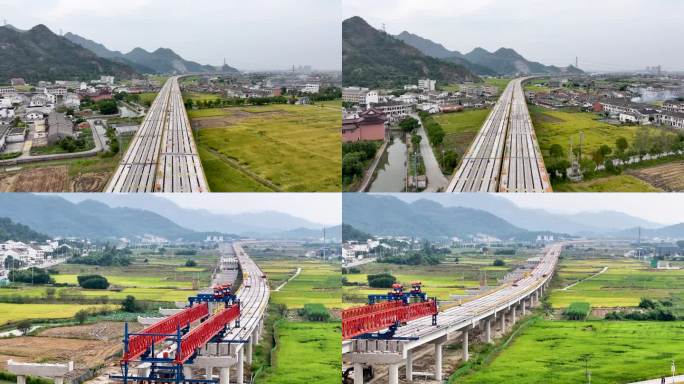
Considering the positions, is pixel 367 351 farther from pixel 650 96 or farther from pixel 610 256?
pixel 610 256

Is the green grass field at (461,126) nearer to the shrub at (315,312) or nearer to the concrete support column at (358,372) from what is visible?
the concrete support column at (358,372)

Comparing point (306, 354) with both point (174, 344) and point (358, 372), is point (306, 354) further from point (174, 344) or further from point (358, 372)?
point (174, 344)

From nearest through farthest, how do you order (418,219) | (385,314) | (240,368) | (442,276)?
(385,314) → (240,368) → (418,219) → (442,276)

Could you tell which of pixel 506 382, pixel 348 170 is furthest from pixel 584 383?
pixel 348 170

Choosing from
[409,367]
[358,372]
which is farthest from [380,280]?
[358,372]

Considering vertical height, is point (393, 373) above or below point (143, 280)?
above

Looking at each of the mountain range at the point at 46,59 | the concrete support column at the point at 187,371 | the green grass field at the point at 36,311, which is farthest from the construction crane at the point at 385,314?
the green grass field at the point at 36,311
